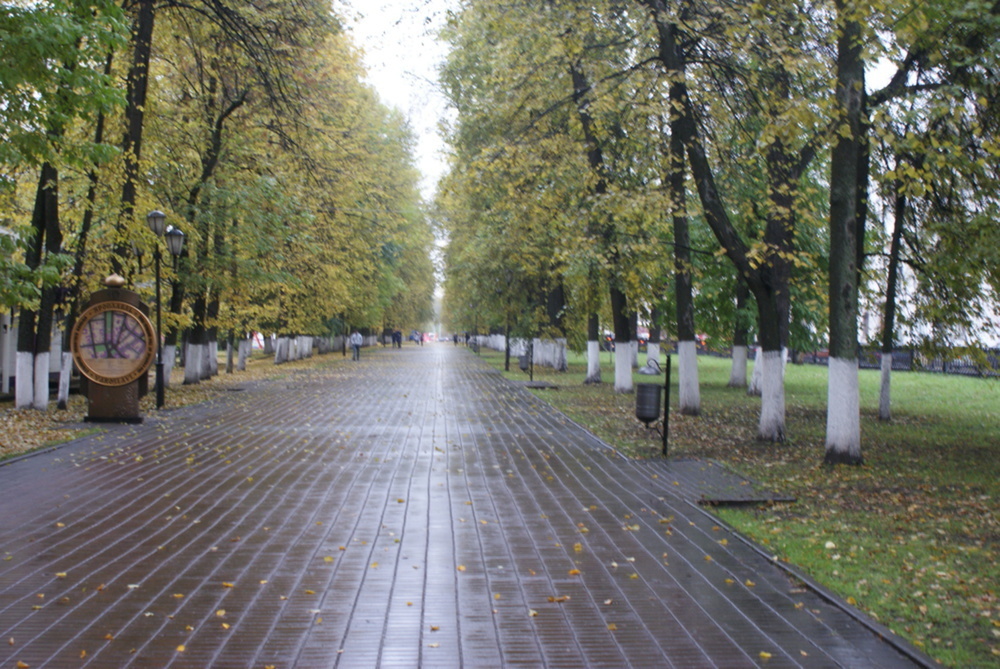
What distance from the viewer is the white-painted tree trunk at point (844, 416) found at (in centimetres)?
1083

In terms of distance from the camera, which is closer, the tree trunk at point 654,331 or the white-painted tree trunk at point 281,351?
the tree trunk at point 654,331

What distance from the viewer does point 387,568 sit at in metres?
5.98

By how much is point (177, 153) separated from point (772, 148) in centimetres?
1352

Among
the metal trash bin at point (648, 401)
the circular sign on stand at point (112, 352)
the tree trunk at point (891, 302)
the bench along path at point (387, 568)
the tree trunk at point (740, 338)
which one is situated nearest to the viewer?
the bench along path at point (387, 568)

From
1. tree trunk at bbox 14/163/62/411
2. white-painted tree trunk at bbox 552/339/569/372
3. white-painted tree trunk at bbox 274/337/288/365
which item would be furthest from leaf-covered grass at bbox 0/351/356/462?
white-painted tree trunk at bbox 274/337/288/365

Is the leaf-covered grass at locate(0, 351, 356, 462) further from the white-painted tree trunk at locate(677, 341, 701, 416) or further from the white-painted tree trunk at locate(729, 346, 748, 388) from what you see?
the white-painted tree trunk at locate(729, 346, 748, 388)

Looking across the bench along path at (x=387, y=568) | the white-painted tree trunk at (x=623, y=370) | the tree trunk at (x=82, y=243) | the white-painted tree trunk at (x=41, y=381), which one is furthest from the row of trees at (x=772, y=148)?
the white-painted tree trunk at (x=41, y=381)

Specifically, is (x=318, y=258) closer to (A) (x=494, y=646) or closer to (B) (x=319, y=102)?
(B) (x=319, y=102)

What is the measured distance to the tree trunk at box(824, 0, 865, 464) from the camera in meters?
10.9

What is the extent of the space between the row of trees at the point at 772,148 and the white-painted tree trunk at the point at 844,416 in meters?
0.03

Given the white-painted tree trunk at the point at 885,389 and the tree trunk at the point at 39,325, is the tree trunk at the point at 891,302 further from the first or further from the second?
the tree trunk at the point at 39,325

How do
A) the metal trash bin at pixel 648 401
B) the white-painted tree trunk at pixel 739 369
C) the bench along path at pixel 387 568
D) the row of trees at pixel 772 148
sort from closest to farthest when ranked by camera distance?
the bench along path at pixel 387 568
the row of trees at pixel 772 148
the metal trash bin at pixel 648 401
the white-painted tree trunk at pixel 739 369

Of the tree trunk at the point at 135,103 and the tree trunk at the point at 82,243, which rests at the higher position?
the tree trunk at the point at 135,103

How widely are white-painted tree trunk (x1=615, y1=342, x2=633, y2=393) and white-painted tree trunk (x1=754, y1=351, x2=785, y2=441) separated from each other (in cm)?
998
